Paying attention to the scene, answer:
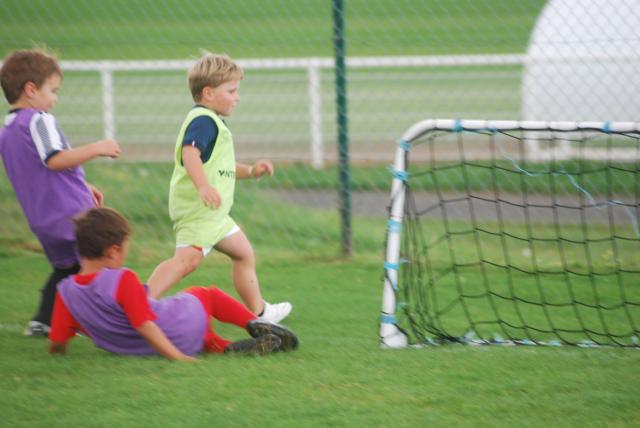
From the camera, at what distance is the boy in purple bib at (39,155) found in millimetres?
4734

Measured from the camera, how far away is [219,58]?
5.05m

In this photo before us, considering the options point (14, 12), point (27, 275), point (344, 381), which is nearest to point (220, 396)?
point (344, 381)

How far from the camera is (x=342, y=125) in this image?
23.4 feet

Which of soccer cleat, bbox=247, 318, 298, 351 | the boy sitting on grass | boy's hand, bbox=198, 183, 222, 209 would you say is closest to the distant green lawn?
boy's hand, bbox=198, 183, 222, 209

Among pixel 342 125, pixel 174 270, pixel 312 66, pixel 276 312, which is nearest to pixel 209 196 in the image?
pixel 174 270

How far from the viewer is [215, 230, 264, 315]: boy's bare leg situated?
512cm

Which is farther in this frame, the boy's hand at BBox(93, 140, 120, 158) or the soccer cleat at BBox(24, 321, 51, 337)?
the soccer cleat at BBox(24, 321, 51, 337)

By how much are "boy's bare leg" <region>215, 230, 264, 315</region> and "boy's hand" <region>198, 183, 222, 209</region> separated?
16.2 inches

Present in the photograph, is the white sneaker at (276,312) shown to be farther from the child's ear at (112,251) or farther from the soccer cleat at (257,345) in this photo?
the child's ear at (112,251)

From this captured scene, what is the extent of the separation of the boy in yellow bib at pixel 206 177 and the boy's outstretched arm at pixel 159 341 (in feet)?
2.27

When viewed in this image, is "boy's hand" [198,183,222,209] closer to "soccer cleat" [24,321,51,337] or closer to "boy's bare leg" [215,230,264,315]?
"boy's bare leg" [215,230,264,315]

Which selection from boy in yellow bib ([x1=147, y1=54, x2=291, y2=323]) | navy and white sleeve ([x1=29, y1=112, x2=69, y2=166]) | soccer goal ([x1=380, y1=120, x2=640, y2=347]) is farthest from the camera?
boy in yellow bib ([x1=147, y1=54, x2=291, y2=323])

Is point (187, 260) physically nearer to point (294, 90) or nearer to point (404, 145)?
point (404, 145)

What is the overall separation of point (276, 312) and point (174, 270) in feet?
2.30
